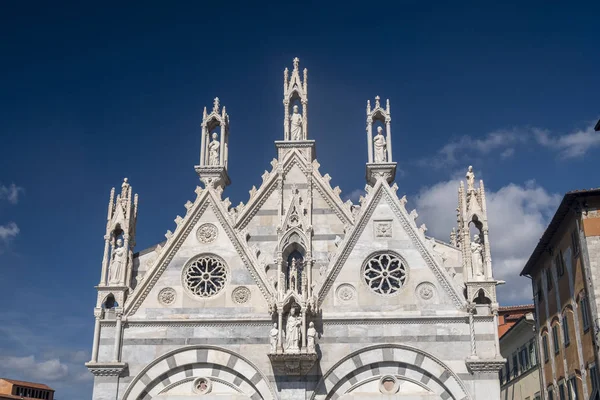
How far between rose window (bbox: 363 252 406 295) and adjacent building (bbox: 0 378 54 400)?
39096 mm

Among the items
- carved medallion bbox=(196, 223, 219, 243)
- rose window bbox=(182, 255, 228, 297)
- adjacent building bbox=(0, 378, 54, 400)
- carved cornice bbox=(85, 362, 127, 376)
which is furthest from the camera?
adjacent building bbox=(0, 378, 54, 400)

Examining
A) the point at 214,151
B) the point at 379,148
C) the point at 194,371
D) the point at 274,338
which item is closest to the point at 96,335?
the point at 194,371

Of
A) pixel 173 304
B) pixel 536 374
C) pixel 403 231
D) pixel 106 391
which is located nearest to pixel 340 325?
pixel 403 231

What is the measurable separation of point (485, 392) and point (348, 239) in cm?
612

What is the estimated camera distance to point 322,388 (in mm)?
20594

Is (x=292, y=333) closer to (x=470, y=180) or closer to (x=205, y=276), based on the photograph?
(x=205, y=276)

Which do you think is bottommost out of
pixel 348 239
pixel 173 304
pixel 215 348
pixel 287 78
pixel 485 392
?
pixel 485 392

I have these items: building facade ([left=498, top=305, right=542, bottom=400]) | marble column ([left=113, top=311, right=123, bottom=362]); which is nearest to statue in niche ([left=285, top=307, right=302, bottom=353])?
marble column ([left=113, top=311, right=123, bottom=362])

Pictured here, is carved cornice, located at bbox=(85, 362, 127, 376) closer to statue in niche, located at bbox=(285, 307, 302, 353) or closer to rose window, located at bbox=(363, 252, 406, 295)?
statue in niche, located at bbox=(285, 307, 302, 353)

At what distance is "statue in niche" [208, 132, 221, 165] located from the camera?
24594 millimetres

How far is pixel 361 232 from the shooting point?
22469 mm

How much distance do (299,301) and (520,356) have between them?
58.3 feet

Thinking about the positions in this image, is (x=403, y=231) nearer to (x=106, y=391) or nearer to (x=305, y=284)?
(x=305, y=284)

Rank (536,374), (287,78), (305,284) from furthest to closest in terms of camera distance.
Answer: (536,374) < (287,78) < (305,284)
